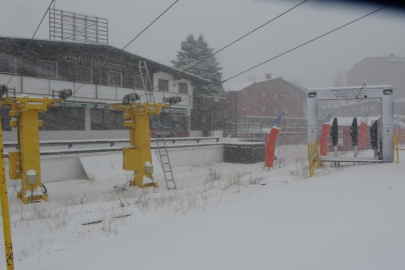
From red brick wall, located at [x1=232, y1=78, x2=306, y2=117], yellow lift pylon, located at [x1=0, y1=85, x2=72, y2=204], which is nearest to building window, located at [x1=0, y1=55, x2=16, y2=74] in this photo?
yellow lift pylon, located at [x1=0, y1=85, x2=72, y2=204]

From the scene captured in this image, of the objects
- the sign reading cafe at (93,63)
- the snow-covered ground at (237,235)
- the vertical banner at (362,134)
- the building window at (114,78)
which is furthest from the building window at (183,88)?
the snow-covered ground at (237,235)

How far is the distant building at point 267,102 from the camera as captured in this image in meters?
47.2

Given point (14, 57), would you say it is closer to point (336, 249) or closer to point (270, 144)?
point (270, 144)

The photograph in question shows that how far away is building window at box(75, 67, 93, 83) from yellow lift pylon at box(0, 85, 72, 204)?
13143 mm

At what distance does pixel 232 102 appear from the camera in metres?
44.7

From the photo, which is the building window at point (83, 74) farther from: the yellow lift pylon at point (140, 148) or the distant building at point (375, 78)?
the distant building at point (375, 78)

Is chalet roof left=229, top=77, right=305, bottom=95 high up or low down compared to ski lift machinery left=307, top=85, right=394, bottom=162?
up

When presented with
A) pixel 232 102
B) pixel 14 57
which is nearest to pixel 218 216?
pixel 14 57

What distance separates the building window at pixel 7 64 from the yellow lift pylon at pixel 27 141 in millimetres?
11209

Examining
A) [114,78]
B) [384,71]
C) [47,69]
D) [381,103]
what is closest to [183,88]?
[114,78]

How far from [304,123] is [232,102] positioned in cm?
1462

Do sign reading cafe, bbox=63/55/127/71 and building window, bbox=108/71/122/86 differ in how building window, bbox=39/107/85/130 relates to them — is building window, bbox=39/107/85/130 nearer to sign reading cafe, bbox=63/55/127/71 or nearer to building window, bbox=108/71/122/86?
building window, bbox=108/71/122/86

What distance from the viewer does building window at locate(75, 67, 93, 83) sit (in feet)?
72.9

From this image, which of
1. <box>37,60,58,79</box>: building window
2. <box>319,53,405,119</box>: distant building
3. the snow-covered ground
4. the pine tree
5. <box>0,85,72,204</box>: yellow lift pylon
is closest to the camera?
the snow-covered ground
